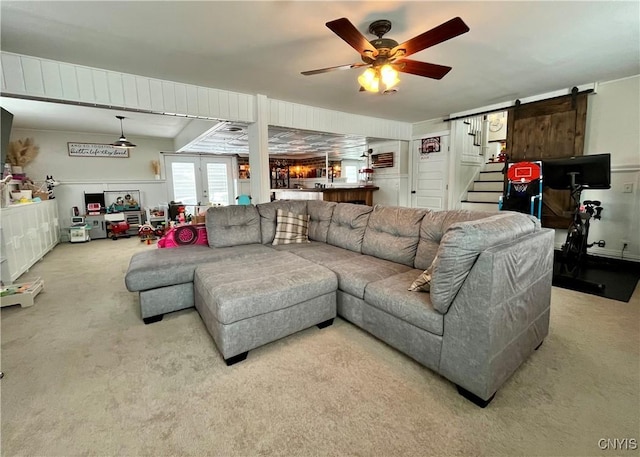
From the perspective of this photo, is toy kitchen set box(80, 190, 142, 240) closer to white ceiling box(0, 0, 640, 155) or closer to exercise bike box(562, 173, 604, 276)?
white ceiling box(0, 0, 640, 155)

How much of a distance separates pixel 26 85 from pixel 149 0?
1944 millimetres

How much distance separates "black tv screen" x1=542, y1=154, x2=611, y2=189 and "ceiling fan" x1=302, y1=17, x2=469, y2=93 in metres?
→ 2.09

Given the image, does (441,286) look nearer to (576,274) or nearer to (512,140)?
(576,274)

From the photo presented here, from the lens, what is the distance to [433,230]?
7.66ft

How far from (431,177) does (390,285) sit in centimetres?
484

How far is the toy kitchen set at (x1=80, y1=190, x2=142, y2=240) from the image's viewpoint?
6.43 meters

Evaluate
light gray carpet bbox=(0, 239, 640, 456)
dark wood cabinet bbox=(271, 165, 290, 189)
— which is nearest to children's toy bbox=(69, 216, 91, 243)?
light gray carpet bbox=(0, 239, 640, 456)

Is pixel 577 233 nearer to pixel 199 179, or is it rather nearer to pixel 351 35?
pixel 351 35

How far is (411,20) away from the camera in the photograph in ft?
7.58

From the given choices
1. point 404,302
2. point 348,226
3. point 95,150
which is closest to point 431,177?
point 348,226

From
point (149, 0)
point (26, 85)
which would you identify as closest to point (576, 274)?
point (149, 0)

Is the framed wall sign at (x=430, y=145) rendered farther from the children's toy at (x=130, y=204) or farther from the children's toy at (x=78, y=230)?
the children's toy at (x=78, y=230)

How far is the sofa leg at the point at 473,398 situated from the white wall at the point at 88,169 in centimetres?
812

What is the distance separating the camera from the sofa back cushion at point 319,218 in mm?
3389
